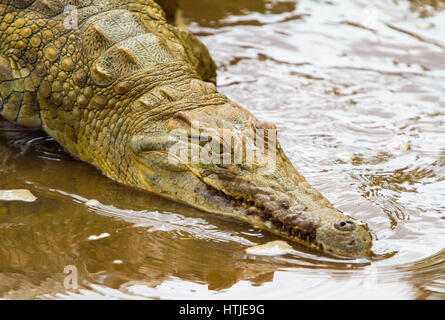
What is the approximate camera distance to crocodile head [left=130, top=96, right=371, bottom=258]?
3.34 meters

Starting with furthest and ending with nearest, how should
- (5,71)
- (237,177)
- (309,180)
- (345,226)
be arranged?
(5,71) → (309,180) → (237,177) → (345,226)

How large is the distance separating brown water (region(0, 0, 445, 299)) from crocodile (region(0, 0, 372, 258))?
0.16m

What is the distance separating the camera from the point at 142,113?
166 inches

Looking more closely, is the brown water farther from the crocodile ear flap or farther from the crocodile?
the crocodile ear flap

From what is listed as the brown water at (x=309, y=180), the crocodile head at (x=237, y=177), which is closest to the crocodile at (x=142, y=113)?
the crocodile head at (x=237, y=177)

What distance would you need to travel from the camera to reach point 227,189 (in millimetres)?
3771

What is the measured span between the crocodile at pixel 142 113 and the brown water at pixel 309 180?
0.52 ft

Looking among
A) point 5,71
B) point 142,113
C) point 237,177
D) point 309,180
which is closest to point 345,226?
point 237,177

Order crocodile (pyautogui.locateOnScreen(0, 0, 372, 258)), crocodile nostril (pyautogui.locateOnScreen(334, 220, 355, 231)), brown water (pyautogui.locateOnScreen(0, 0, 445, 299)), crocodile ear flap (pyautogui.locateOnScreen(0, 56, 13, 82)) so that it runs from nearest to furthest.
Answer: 1. brown water (pyautogui.locateOnScreen(0, 0, 445, 299))
2. crocodile nostril (pyautogui.locateOnScreen(334, 220, 355, 231))
3. crocodile (pyautogui.locateOnScreen(0, 0, 372, 258))
4. crocodile ear flap (pyautogui.locateOnScreen(0, 56, 13, 82))

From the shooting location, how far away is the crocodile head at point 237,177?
10.9 ft

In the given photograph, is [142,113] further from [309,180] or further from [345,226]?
[345,226]

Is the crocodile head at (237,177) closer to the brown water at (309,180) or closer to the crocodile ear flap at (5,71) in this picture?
the brown water at (309,180)

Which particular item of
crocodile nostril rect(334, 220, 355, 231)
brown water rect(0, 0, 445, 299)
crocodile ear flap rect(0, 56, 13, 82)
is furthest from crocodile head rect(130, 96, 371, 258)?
crocodile ear flap rect(0, 56, 13, 82)

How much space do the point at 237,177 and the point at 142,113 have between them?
97cm
